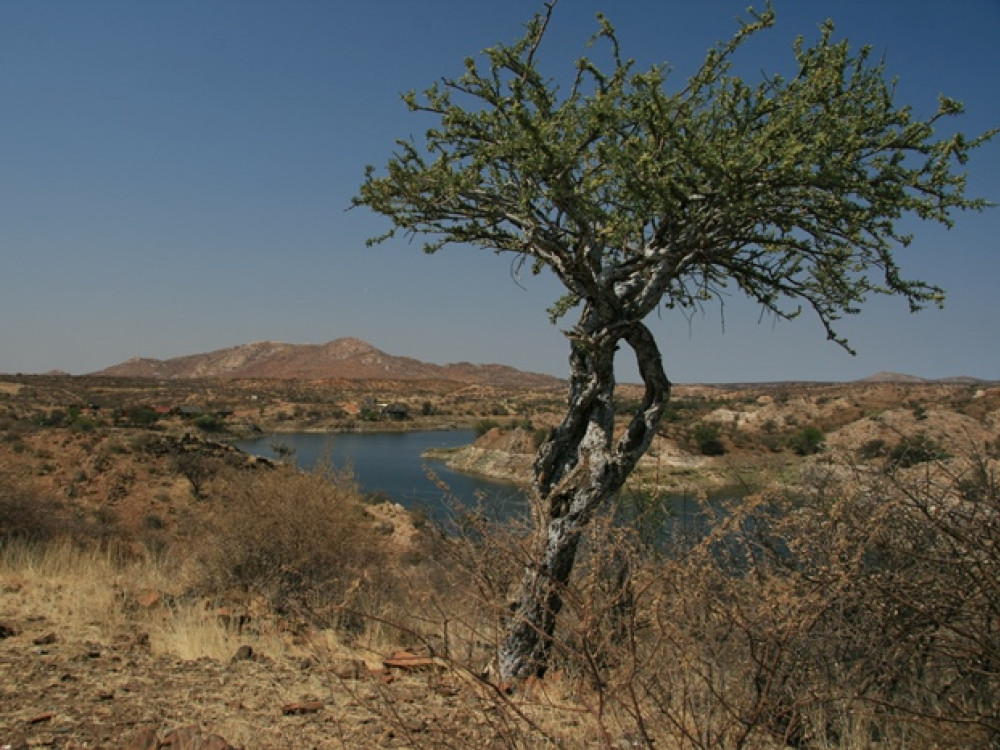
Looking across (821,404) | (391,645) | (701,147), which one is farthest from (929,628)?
(821,404)

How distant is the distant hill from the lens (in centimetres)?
16500

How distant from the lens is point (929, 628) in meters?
4.17

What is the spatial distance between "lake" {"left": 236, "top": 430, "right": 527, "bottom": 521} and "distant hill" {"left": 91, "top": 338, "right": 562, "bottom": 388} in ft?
322

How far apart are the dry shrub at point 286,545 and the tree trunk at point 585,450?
9.47ft

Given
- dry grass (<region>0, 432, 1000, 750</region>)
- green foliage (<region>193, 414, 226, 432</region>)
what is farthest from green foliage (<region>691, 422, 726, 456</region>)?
green foliage (<region>193, 414, 226, 432</region>)

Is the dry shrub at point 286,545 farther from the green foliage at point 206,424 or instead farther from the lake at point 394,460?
the green foliage at point 206,424

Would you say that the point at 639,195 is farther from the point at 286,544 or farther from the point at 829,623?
the point at 286,544

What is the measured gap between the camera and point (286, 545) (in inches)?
353

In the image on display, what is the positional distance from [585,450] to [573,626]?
111 inches

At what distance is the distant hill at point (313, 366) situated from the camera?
165 metres

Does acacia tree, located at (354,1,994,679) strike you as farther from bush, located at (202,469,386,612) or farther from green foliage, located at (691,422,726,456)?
green foliage, located at (691,422,726,456)

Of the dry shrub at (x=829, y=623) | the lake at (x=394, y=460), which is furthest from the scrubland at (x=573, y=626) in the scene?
the lake at (x=394, y=460)

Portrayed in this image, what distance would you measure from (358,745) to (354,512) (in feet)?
24.0

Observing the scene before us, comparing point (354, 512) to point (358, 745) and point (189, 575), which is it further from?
point (358, 745)
